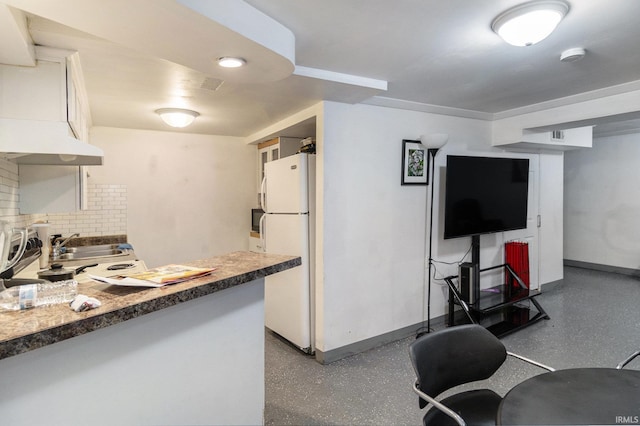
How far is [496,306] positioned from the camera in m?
3.43

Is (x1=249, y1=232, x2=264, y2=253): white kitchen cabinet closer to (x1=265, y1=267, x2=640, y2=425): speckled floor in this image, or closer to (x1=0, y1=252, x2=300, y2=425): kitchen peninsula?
(x1=265, y1=267, x2=640, y2=425): speckled floor

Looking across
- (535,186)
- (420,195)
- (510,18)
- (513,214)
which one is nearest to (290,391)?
(420,195)

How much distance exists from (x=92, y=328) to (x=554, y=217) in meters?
5.70

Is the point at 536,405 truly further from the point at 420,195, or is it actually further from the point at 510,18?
the point at 420,195

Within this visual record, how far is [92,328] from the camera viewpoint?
3.01 ft

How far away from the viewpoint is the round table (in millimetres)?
1098

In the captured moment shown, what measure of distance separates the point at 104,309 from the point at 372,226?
2.56 m

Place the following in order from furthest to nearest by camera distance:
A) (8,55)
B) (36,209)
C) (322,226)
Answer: (322,226) → (36,209) → (8,55)

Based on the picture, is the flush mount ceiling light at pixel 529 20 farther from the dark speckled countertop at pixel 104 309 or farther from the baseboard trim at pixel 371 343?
the baseboard trim at pixel 371 343

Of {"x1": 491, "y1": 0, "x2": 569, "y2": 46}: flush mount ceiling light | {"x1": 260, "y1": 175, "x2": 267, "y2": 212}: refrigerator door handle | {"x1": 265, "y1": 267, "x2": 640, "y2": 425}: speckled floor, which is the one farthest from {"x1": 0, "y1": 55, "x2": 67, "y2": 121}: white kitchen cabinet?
{"x1": 491, "y1": 0, "x2": 569, "y2": 46}: flush mount ceiling light

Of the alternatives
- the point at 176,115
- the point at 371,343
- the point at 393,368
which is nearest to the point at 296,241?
the point at 371,343

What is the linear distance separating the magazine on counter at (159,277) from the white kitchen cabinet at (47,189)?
1.62 meters

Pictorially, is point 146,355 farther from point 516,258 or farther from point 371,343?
point 516,258

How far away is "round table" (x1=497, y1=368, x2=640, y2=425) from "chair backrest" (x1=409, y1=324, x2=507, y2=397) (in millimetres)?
317
